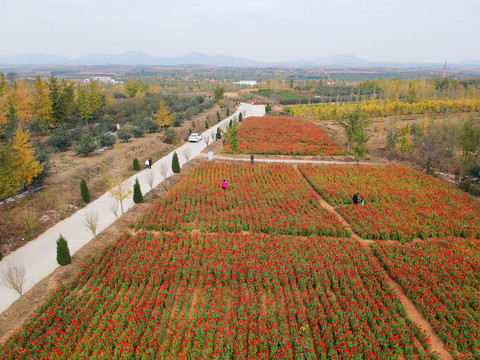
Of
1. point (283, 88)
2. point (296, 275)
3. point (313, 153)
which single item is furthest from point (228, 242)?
point (283, 88)

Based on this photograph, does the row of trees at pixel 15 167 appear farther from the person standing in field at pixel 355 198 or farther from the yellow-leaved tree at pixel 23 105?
the person standing in field at pixel 355 198

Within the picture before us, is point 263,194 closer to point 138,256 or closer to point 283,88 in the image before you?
point 138,256

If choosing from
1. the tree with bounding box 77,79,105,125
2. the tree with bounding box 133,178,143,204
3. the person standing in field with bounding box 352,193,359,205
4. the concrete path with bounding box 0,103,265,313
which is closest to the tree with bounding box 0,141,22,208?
the concrete path with bounding box 0,103,265,313

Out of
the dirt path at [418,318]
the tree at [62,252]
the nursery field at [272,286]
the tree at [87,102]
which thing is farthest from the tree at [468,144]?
the tree at [87,102]

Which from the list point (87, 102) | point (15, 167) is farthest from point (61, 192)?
point (87, 102)

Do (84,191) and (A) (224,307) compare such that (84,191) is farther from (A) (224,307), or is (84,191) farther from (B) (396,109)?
(B) (396,109)

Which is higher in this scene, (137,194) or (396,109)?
(396,109)
